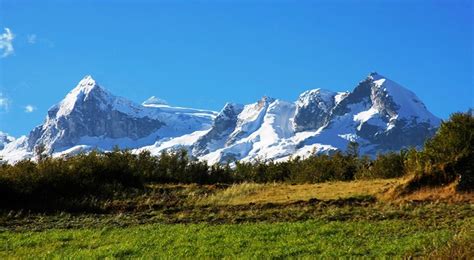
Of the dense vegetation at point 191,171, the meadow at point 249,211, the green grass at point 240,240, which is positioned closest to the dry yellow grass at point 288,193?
the meadow at point 249,211

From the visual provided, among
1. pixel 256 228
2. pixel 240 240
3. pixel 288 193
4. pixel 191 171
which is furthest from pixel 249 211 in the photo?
pixel 191 171

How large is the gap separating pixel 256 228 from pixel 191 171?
36174 mm

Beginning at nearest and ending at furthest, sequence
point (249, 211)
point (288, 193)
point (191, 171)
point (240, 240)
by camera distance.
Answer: point (240, 240)
point (249, 211)
point (288, 193)
point (191, 171)

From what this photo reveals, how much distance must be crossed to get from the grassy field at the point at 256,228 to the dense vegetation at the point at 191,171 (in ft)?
8.56

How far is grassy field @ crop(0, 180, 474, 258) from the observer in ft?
52.0

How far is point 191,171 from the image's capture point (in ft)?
182

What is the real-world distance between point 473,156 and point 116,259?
65.3 feet

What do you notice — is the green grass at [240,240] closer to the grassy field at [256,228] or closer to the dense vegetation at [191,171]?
the grassy field at [256,228]

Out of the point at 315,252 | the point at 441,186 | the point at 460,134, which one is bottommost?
the point at 315,252

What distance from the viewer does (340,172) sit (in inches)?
1934

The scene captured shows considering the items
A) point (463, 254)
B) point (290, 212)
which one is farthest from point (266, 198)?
point (463, 254)

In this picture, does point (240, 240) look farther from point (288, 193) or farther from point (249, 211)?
point (288, 193)

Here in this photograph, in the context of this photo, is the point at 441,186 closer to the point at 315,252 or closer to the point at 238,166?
the point at 315,252

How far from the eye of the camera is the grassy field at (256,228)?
1586cm
